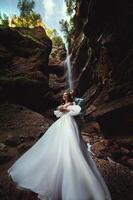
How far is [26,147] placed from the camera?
8.03 m

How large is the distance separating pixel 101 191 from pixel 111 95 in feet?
21.1

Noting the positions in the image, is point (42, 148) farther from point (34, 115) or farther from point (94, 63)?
point (94, 63)

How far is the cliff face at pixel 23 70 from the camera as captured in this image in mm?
12891

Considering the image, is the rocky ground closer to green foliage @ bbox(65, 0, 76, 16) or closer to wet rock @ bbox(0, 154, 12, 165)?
wet rock @ bbox(0, 154, 12, 165)

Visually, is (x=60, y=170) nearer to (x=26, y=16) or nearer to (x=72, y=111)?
(x=72, y=111)

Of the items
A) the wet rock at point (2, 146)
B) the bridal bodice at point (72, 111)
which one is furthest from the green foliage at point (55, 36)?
the bridal bodice at point (72, 111)

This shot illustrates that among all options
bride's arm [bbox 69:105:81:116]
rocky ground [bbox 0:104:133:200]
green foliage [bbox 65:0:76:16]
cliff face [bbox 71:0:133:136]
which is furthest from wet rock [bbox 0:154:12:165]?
green foliage [bbox 65:0:76:16]

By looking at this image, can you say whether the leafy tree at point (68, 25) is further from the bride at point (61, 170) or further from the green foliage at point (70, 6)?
the bride at point (61, 170)

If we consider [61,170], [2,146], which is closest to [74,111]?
[61,170]

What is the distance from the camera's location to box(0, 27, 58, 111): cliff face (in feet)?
42.3

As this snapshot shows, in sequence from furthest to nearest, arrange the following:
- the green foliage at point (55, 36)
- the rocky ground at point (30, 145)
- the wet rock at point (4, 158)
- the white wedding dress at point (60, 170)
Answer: the green foliage at point (55, 36), the wet rock at point (4, 158), the rocky ground at point (30, 145), the white wedding dress at point (60, 170)

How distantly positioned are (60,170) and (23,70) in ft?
37.2

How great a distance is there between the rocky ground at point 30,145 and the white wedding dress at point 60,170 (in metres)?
1.35

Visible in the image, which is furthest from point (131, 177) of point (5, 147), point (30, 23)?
point (30, 23)
